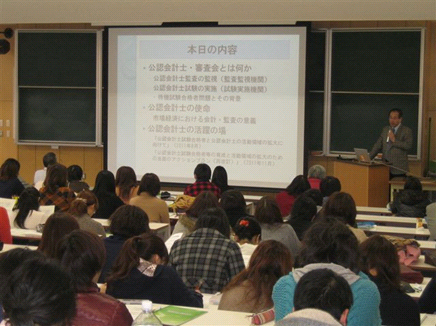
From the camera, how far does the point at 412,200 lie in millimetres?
7082

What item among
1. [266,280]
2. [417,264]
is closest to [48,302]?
[266,280]

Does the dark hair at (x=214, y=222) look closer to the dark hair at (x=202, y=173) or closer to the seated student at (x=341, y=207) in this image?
the seated student at (x=341, y=207)

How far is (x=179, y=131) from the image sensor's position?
408 inches

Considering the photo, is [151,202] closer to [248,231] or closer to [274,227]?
[274,227]

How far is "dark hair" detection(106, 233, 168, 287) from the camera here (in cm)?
361

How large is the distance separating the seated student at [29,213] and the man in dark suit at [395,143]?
4817 millimetres

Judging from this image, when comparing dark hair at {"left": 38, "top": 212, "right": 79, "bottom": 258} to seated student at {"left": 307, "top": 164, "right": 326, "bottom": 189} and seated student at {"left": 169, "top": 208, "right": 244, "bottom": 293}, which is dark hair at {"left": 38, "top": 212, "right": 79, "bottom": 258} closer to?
seated student at {"left": 169, "top": 208, "right": 244, "bottom": 293}

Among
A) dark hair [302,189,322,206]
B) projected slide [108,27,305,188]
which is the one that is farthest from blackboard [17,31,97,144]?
dark hair [302,189,322,206]

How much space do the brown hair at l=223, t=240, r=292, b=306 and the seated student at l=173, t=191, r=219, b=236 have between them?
6.57 ft

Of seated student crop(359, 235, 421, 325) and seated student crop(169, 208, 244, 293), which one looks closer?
seated student crop(359, 235, 421, 325)

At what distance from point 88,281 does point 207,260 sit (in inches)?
58.1

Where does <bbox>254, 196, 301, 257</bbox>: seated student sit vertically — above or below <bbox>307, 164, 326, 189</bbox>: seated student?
below

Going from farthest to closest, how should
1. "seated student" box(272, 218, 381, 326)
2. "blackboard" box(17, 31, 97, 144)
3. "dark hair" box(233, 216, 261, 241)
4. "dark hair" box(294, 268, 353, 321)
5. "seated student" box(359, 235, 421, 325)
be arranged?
"blackboard" box(17, 31, 97, 144)
"dark hair" box(233, 216, 261, 241)
"seated student" box(359, 235, 421, 325)
"seated student" box(272, 218, 381, 326)
"dark hair" box(294, 268, 353, 321)

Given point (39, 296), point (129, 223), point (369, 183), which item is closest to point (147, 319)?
point (39, 296)
